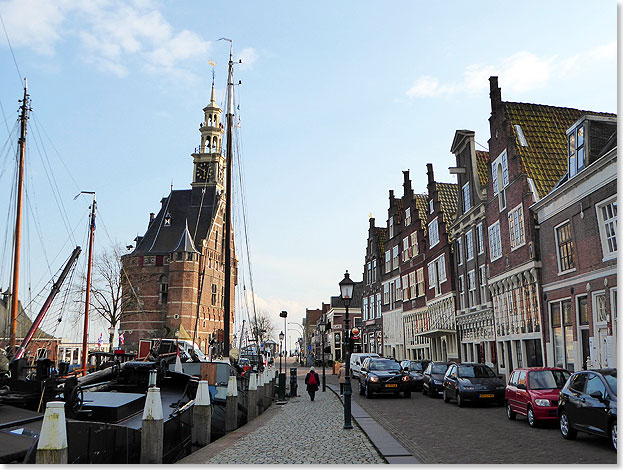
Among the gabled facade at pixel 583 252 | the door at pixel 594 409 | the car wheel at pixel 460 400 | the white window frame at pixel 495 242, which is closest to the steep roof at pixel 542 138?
the gabled facade at pixel 583 252

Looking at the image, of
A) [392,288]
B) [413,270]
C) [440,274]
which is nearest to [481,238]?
[440,274]

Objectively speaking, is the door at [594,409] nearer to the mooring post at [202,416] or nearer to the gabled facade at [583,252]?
the gabled facade at [583,252]

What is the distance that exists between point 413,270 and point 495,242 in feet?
63.4

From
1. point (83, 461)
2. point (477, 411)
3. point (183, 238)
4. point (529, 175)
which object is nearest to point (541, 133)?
point (529, 175)

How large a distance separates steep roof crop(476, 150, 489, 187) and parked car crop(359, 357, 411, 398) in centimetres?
1238

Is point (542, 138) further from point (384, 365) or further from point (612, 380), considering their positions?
point (612, 380)

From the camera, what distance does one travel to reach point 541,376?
15.1 metres

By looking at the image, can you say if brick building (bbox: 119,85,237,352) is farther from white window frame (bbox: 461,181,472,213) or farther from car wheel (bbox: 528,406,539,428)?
car wheel (bbox: 528,406,539,428)

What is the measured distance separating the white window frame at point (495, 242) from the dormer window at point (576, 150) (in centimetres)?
826

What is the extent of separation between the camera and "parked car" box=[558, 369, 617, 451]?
1020 cm

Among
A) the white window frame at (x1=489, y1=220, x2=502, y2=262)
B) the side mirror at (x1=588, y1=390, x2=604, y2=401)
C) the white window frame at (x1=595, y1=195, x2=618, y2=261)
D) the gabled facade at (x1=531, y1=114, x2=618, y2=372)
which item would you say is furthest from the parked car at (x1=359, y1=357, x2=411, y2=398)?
the side mirror at (x1=588, y1=390, x2=604, y2=401)

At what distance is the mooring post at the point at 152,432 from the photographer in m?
11.0

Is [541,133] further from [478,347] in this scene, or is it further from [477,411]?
[477,411]

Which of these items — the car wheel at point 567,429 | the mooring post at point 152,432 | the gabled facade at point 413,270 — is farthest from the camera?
the gabled facade at point 413,270
